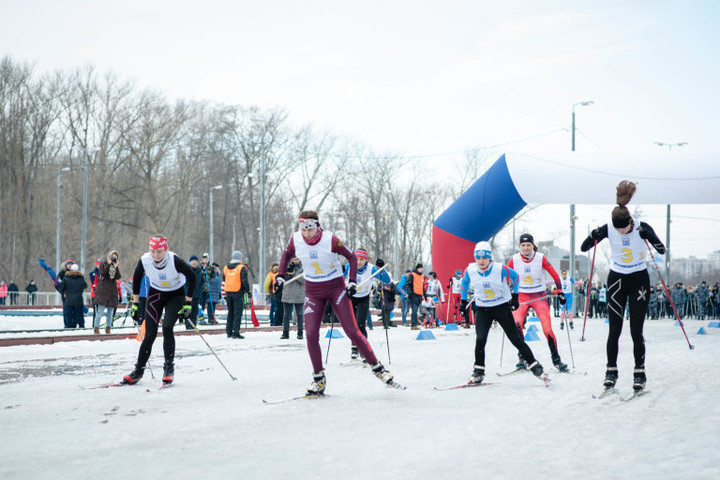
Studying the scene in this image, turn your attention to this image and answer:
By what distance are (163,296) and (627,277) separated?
5084mm

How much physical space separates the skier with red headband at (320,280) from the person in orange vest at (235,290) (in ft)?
27.9

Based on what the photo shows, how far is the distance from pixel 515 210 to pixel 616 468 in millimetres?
17058

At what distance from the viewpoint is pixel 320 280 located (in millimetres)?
7906

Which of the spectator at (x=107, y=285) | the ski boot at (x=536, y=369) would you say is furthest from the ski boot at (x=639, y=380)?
the spectator at (x=107, y=285)

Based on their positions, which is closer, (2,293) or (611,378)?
(611,378)

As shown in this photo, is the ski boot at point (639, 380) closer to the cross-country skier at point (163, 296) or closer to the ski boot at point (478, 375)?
the ski boot at point (478, 375)

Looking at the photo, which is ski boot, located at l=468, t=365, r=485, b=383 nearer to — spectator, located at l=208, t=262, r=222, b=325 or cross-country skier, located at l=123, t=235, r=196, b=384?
cross-country skier, located at l=123, t=235, r=196, b=384

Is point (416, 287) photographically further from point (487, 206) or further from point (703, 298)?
point (703, 298)

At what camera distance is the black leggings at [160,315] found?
29.0 ft

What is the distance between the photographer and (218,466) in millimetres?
4648

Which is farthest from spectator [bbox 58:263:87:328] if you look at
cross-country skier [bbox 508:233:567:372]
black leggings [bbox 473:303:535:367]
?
black leggings [bbox 473:303:535:367]

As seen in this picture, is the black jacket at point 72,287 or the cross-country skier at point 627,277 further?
the black jacket at point 72,287

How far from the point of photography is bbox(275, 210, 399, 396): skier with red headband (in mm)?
7766

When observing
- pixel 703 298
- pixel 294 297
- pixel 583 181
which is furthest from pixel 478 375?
pixel 703 298
